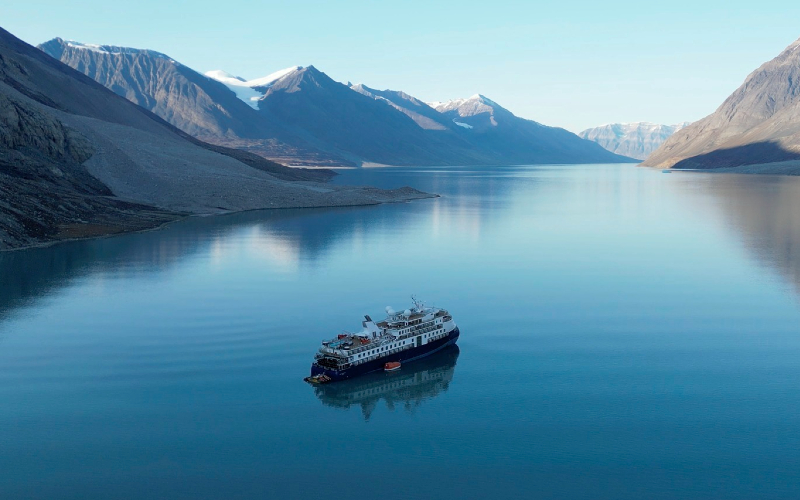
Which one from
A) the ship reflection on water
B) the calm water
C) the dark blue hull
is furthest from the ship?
the calm water

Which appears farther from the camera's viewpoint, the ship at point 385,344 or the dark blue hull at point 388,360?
the ship at point 385,344

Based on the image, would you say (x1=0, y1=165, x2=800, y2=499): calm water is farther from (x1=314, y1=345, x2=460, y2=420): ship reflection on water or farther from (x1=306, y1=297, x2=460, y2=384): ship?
(x1=306, y1=297, x2=460, y2=384): ship

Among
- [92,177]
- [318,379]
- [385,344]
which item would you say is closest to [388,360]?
[385,344]

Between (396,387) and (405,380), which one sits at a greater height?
(405,380)

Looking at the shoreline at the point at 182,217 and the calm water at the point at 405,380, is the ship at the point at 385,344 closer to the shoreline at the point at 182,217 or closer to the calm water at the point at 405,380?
the calm water at the point at 405,380

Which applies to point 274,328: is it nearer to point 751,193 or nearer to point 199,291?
point 199,291

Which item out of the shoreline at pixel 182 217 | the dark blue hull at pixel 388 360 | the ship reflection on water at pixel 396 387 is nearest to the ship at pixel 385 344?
the dark blue hull at pixel 388 360

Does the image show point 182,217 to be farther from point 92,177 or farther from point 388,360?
point 388,360

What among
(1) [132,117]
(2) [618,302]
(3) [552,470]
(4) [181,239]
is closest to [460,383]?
(3) [552,470]
